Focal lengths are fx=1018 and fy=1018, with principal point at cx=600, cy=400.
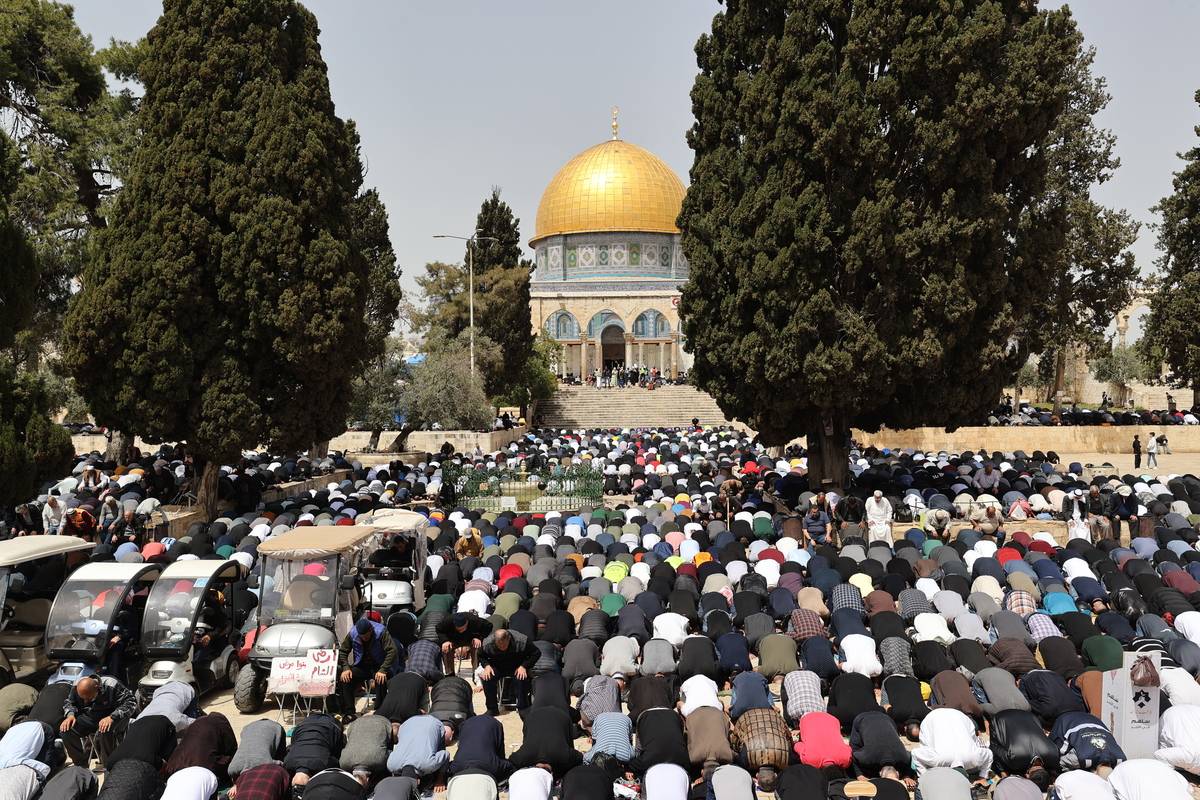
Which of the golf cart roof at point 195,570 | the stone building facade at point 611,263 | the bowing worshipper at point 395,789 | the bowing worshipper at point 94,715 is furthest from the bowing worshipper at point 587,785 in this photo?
the stone building facade at point 611,263

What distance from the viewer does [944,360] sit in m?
19.2

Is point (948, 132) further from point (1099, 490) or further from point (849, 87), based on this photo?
point (1099, 490)

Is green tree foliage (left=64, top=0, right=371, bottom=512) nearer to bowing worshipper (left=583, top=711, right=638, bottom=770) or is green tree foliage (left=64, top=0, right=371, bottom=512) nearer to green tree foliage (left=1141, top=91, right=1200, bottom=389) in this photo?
bowing worshipper (left=583, top=711, right=638, bottom=770)

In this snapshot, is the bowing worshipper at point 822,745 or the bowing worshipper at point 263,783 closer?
the bowing worshipper at point 263,783

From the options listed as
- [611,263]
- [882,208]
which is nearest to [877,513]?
[882,208]

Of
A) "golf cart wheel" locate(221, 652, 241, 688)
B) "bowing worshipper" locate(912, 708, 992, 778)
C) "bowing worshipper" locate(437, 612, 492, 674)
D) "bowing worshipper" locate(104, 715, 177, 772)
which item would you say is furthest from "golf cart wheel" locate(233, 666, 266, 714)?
"bowing worshipper" locate(912, 708, 992, 778)

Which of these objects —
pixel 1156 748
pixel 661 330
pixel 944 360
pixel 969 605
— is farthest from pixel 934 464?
pixel 661 330

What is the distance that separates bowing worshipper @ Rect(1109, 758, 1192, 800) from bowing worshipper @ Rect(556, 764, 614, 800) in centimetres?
297

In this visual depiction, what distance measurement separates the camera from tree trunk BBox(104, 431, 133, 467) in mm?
23425

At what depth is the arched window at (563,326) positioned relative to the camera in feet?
196

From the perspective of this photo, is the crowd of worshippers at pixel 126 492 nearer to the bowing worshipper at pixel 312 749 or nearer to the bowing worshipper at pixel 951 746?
the bowing worshipper at pixel 312 749

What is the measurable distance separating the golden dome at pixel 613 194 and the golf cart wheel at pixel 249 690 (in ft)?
173

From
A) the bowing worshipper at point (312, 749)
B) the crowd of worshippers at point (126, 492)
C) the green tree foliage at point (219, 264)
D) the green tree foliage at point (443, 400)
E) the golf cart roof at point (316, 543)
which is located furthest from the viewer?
the green tree foliage at point (443, 400)

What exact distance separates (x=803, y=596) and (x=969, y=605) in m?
1.80
